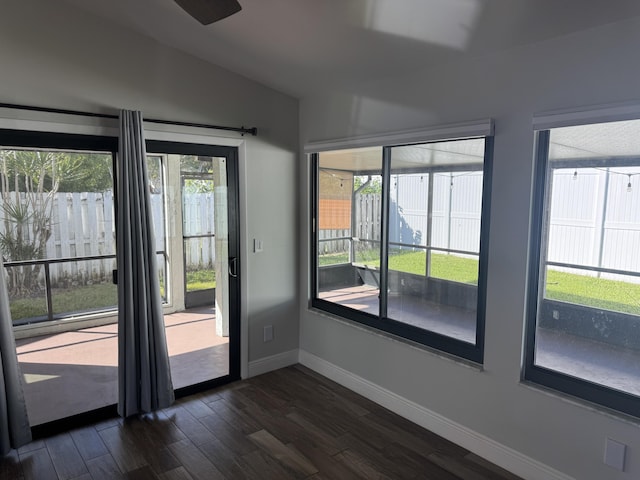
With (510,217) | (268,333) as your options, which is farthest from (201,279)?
(510,217)

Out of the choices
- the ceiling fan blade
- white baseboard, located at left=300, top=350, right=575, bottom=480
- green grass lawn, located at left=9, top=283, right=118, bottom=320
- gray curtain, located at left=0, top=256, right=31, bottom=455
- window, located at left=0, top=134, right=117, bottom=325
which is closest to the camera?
the ceiling fan blade

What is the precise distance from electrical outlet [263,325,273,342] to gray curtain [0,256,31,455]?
6.08ft

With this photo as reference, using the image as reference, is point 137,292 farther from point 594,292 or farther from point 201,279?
point 594,292

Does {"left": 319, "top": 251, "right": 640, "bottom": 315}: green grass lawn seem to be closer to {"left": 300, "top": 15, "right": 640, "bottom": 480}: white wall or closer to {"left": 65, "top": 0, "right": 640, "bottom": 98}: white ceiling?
{"left": 300, "top": 15, "right": 640, "bottom": 480}: white wall

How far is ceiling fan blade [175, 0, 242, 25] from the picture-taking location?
1.82 m

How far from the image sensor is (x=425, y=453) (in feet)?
9.14

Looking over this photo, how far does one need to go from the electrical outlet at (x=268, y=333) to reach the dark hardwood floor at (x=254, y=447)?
0.62 meters

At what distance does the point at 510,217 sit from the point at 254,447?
2.16 meters

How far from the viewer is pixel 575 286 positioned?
94.6 inches

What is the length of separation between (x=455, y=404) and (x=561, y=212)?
1406 mm

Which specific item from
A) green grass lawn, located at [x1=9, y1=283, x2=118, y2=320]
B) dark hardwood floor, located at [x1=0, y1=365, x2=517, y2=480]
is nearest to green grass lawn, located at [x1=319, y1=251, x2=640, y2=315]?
dark hardwood floor, located at [x1=0, y1=365, x2=517, y2=480]

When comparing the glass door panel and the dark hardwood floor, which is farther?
the glass door panel

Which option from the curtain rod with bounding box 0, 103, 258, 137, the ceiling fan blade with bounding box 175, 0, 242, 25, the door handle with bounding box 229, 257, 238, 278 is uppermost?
the ceiling fan blade with bounding box 175, 0, 242, 25

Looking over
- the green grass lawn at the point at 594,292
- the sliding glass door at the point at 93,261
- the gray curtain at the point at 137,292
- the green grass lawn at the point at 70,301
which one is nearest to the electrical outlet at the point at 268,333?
the sliding glass door at the point at 93,261
